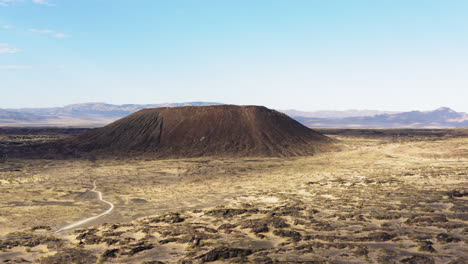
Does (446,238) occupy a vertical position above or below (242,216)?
above

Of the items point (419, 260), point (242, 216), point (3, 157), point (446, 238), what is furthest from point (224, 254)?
point (3, 157)

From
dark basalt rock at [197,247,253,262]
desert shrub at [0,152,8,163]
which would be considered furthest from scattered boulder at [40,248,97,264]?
desert shrub at [0,152,8,163]

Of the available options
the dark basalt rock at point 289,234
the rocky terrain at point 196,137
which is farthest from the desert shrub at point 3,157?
the dark basalt rock at point 289,234

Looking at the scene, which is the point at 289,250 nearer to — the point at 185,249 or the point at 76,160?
the point at 185,249

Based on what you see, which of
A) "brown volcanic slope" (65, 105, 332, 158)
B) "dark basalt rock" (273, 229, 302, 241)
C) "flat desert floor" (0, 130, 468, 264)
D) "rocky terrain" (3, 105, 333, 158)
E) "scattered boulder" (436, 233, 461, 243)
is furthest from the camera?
"brown volcanic slope" (65, 105, 332, 158)

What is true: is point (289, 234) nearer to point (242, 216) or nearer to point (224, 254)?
point (224, 254)

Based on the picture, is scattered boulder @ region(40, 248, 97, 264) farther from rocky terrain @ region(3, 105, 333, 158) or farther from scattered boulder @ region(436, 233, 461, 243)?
rocky terrain @ region(3, 105, 333, 158)
